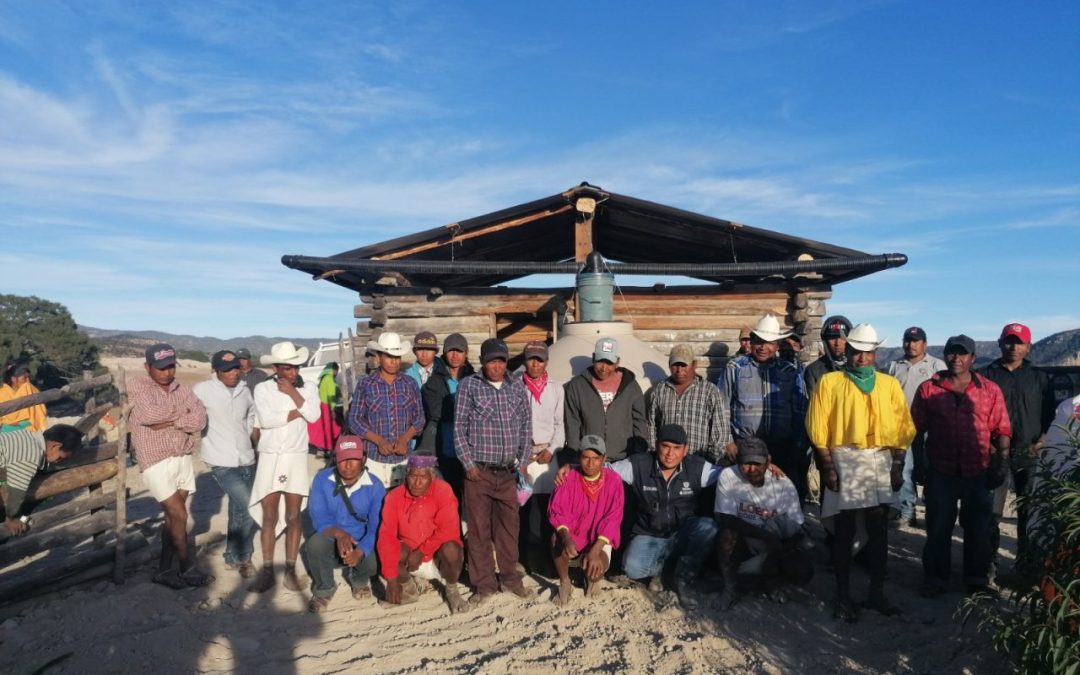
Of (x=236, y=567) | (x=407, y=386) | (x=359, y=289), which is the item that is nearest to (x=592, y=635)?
(x=407, y=386)

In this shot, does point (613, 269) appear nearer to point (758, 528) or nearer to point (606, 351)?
point (606, 351)

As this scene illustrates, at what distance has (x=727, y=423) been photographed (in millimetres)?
5477

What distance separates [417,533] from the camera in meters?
5.10

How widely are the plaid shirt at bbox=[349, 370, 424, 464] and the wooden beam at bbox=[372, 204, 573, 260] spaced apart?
353cm

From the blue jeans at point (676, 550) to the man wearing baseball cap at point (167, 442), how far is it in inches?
130

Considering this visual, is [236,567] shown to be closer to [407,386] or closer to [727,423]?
[407,386]

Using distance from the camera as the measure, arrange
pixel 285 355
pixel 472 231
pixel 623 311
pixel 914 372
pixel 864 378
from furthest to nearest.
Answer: pixel 623 311
pixel 472 231
pixel 914 372
pixel 285 355
pixel 864 378

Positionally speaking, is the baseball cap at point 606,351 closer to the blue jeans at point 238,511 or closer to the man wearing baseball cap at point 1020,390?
the man wearing baseball cap at point 1020,390

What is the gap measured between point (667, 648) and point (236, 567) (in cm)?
366

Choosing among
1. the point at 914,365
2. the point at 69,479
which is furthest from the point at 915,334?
the point at 69,479

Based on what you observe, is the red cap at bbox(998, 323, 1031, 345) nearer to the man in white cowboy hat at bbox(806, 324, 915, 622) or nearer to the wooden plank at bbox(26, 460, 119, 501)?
the man in white cowboy hat at bbox(806, 324, 915, 622)

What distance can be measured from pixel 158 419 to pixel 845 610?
16.3 ft

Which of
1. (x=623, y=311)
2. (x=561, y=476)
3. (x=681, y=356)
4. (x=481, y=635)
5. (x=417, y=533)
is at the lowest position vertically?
(x=481, y=635)

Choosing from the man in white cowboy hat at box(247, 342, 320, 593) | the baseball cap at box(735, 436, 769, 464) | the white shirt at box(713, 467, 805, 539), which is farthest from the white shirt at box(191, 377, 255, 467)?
the baseball cap at box(735, 436, 769, 464)
